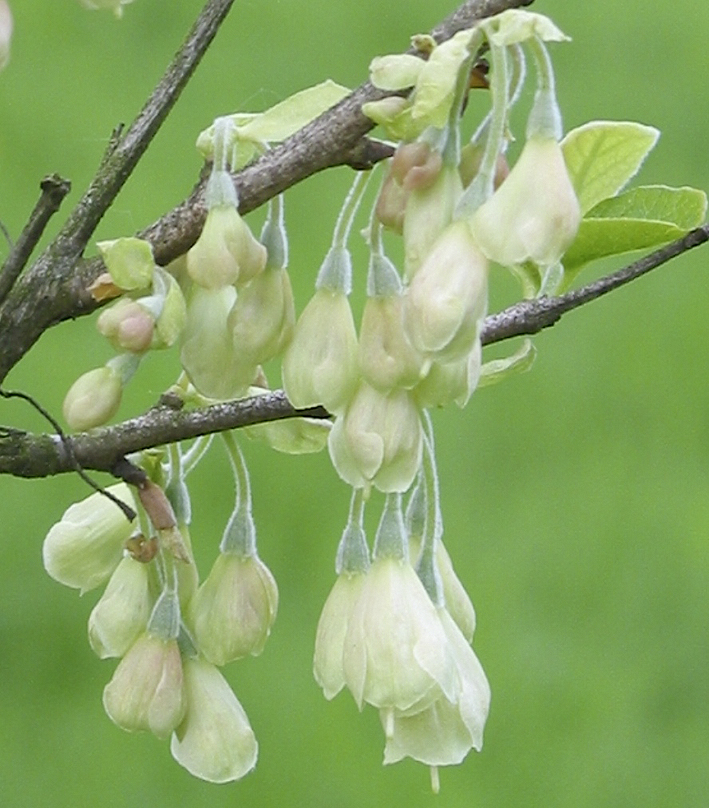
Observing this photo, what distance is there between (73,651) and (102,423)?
1.30 m

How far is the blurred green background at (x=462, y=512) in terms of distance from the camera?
1695 millimetres

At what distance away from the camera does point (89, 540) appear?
650 millimetres

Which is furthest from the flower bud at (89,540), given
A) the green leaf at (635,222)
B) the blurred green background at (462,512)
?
the blurred green background at (462,512)

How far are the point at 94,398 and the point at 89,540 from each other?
5.2 inches

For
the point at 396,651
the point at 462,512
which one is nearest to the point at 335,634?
the point at 396,651

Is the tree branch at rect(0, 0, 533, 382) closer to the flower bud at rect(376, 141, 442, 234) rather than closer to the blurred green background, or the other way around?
the flower bud at rect(376, 141, 442, 234)

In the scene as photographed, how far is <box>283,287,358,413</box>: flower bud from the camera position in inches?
20.1

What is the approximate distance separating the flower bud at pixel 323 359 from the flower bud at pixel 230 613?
131mm

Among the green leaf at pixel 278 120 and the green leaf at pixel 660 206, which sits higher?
the green leaf at pixel 278 120

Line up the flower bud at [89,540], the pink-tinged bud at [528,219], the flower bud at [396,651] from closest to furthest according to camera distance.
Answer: the pink-tinged bud at [528,219], the flower bud at [396,651], the flower bud at [89,540]

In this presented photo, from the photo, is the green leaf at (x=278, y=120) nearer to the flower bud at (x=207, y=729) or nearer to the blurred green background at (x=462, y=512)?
the flower bud at (x=207, y=729)

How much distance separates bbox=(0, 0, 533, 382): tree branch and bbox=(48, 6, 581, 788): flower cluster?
1cm

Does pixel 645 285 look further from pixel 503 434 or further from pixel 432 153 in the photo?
pixel 432 153

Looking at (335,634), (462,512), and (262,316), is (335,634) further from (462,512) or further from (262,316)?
(462,512)
